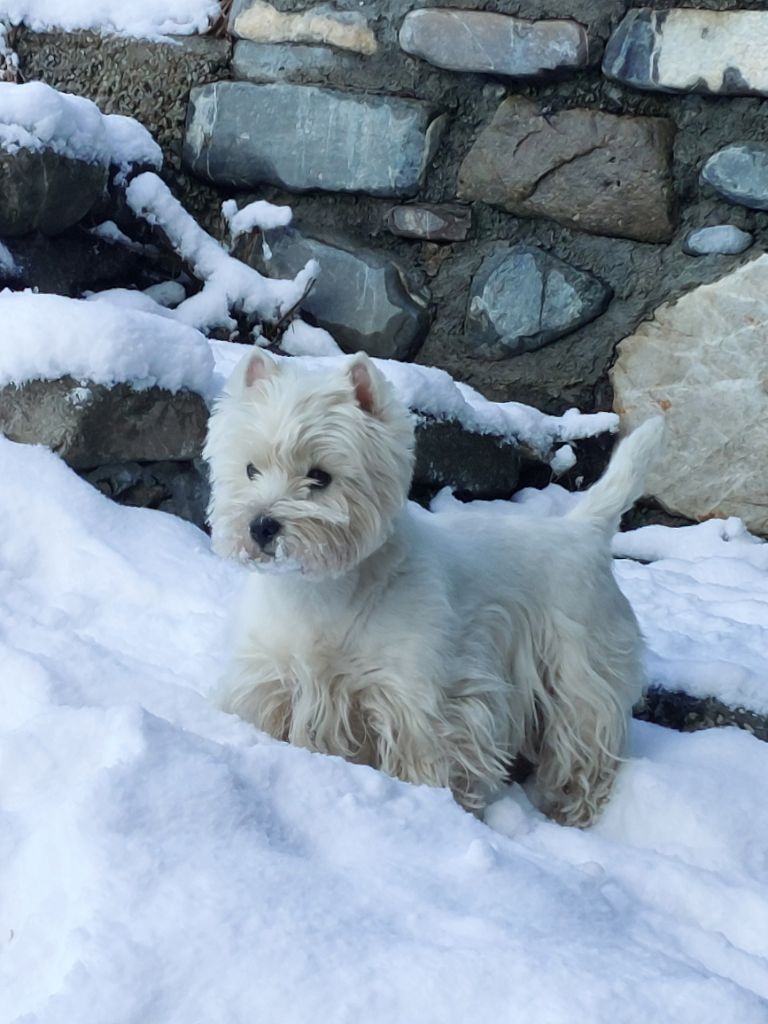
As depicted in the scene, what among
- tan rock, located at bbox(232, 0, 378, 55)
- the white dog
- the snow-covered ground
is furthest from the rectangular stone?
the white dog

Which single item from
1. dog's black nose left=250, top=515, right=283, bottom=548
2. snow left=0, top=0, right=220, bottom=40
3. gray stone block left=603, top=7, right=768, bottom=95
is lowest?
dog's black nose left=250, top=515, right=283, bottom=548

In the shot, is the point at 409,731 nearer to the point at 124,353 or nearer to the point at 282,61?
the point at 124,353

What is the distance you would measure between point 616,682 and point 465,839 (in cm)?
93

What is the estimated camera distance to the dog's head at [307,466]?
6.87 ft

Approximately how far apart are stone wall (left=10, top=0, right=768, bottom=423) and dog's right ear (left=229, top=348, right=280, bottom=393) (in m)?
2.21

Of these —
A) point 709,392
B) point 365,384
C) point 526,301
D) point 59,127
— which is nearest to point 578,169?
point 526,301

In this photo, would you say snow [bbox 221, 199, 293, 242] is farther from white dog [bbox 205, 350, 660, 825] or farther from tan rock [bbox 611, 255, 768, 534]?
white dog [bbox 205, 350, 660, 825]

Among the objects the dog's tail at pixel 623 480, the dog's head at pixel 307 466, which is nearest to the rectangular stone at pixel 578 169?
the dog's tail at pixel 623 480

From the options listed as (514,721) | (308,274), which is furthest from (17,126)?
(514,721)

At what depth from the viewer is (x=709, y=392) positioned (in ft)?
13.8

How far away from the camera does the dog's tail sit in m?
2.65

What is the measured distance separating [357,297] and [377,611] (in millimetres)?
2443

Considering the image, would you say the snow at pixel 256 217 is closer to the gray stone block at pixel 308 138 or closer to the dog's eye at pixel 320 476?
the gray stone block at pixel 308 138

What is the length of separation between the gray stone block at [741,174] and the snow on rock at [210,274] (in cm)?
143
